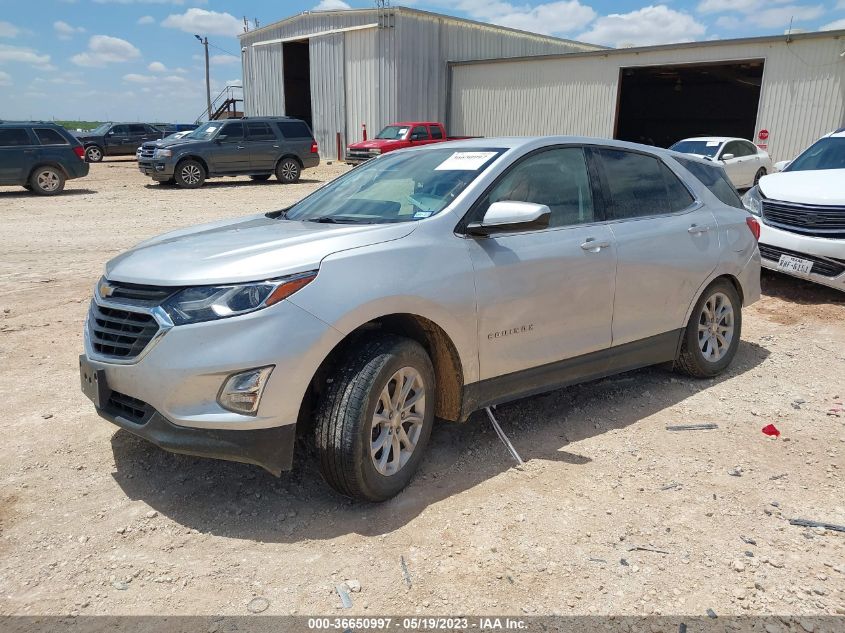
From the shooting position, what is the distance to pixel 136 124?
30906mm

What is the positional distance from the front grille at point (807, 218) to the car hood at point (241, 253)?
570 cm

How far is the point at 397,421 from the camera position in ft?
10.8

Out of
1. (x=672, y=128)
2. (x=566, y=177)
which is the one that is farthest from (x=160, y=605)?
(x=672, y=128)

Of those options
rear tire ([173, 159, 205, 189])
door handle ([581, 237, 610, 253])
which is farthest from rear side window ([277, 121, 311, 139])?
door handle ([581, 237, 610, 253])

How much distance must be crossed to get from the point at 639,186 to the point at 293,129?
17.6 metres

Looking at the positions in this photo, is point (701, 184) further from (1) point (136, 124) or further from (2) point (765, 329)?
(1) point (136, 124)

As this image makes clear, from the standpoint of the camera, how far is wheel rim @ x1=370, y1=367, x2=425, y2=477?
321 cm

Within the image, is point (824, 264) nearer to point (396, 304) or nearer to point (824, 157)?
point (824, 157)

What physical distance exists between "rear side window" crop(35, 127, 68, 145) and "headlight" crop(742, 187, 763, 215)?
15.5 meters

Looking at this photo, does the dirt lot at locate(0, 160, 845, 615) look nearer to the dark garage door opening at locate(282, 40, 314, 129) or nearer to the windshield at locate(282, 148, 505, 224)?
the windshield at locate(282, 148, 505, 224)

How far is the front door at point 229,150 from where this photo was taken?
1927 centimetres

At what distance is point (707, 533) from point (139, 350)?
2.65 metres

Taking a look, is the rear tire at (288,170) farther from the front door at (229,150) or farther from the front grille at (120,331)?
the front grille at (120,331)

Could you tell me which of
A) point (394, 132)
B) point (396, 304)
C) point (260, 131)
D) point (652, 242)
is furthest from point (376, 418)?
point (394, 132)
